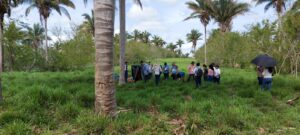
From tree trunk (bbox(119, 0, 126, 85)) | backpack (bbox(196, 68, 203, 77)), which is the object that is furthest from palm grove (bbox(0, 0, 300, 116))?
backpack (bbox(196, 68, 203, 77))

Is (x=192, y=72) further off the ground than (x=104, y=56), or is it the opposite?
(x=104, y=56)

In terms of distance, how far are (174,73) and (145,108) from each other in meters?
8.07

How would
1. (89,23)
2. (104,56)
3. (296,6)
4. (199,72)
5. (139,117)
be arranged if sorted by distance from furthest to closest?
(89,23) < (296,6) < (199,72) < (139,117) < (104,56)

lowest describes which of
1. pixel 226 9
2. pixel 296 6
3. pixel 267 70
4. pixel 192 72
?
pixel 192 72

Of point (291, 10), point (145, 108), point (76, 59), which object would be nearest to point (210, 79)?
point (145, 108)

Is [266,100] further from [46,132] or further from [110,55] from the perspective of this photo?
[46,132]

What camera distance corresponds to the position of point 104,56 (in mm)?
5957

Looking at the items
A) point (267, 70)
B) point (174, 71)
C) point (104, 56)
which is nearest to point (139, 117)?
point (104, 56)

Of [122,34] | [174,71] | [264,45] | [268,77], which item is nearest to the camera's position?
[268,77]

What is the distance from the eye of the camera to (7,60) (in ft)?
118

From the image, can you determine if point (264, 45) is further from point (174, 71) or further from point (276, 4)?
point (174, 71)

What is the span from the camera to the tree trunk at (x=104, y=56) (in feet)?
19.5

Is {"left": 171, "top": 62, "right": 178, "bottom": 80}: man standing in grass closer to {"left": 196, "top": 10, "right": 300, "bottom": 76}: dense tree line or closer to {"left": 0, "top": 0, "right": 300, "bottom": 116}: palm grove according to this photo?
{"left": 0, "top": 0, "right": 300, "bottom": 116}: palm grove

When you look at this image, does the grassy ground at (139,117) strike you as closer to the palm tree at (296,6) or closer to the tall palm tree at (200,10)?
the palm tree at (296,6)
